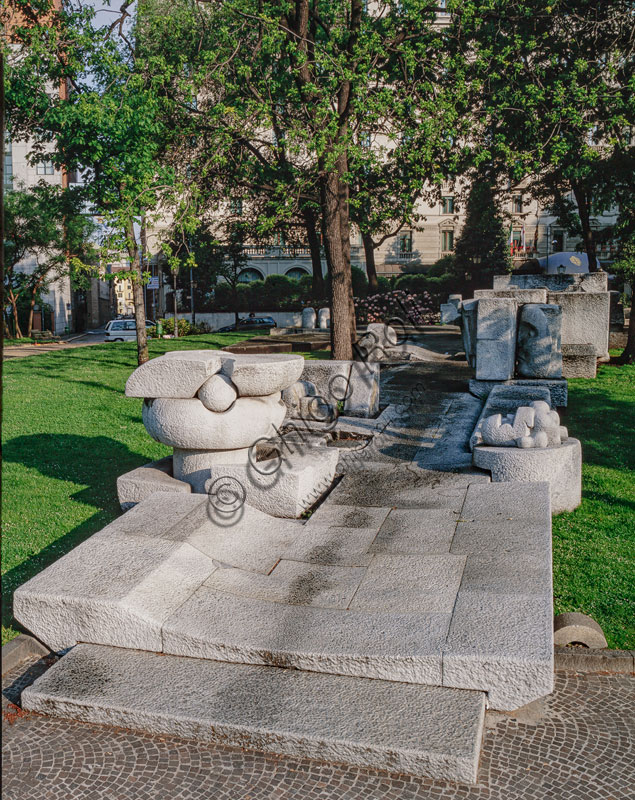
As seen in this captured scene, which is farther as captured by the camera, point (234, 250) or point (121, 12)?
point (234, 250)

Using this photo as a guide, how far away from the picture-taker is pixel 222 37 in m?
13.3

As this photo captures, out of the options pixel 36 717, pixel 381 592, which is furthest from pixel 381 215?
pixel 36 717

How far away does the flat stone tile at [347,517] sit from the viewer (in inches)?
240

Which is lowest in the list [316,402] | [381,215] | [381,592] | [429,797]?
[429,797]

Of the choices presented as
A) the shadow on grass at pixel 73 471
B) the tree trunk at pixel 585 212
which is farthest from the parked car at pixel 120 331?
the shadow on grass at pixel 73 471

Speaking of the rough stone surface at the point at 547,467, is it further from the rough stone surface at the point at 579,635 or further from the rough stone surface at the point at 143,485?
the rough stone surface at the point at 143,485

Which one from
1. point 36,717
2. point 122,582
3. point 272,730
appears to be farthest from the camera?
point 122,582

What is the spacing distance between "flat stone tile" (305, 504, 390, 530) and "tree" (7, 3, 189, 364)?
286 inches

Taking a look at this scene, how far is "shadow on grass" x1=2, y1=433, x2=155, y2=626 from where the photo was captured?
5824 millimetres

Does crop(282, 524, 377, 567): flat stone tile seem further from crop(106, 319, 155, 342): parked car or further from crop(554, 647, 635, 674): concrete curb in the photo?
crop(106, 319, 155, 342): parked car

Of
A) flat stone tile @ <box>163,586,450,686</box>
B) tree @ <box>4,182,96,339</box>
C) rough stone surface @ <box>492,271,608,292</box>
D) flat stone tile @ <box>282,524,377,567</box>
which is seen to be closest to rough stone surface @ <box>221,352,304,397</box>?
flat stone tile @ <box>282,524,377,567</box>

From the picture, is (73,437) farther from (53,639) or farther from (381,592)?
(381,592)

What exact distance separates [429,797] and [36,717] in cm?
223

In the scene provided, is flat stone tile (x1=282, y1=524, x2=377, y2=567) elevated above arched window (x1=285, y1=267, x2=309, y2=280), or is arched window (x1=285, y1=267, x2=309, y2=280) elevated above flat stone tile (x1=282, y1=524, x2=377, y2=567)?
arched window (x1=285, y1=267, x2=309, y2=280)
